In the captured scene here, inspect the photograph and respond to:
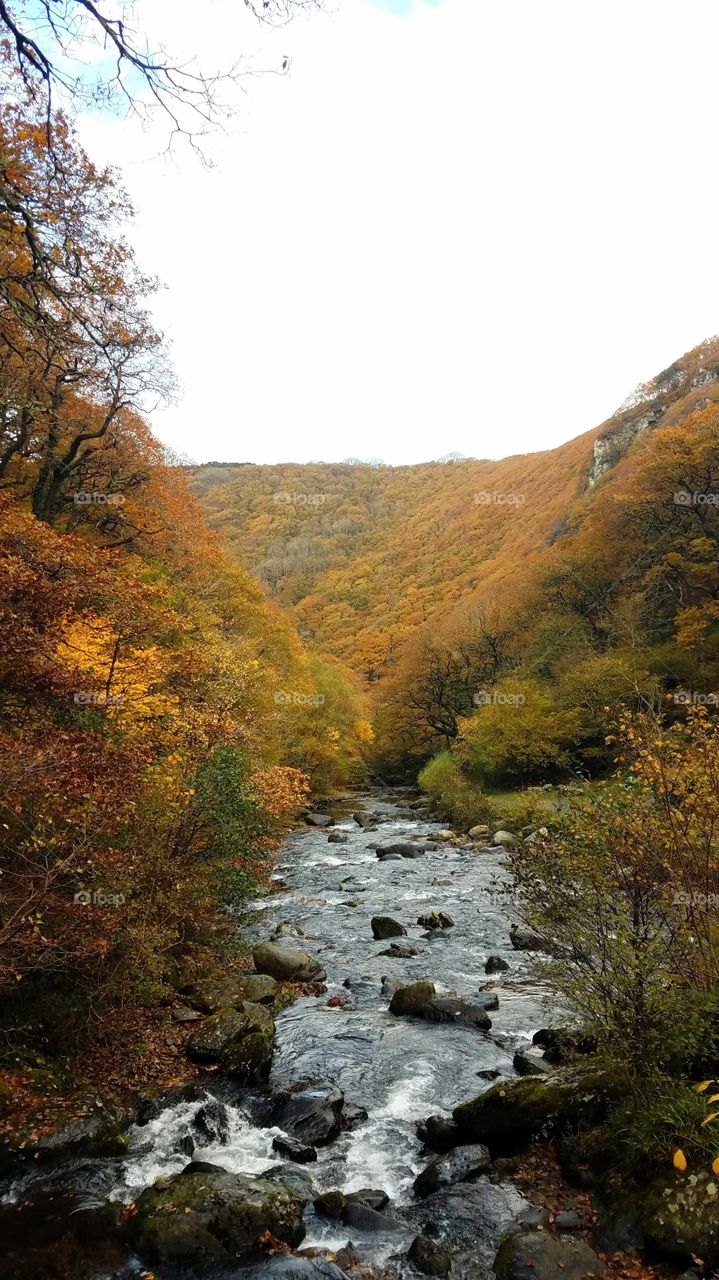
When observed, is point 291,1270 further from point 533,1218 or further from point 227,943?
point 227,943

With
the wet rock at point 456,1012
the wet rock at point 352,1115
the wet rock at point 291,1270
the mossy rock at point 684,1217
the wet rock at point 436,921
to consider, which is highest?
the mossy rock at point 684,1217

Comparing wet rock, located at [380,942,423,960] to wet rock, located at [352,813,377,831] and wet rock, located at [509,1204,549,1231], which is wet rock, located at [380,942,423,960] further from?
wet rock, located at [352,813,377,831]

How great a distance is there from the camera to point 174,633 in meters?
23.9

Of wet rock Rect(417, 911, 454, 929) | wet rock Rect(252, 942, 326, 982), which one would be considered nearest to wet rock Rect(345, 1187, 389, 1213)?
wet rock Rect(252, 942, 326, 982)

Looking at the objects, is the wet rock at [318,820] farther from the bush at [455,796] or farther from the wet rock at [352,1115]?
the wet rock at [352,1115]

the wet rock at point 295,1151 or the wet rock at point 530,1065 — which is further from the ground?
the wet rock at point 295,1151

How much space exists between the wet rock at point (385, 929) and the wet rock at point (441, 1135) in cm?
868

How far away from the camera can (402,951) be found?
15.9 m

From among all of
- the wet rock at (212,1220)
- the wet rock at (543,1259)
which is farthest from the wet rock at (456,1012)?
the wet rock at (543,1259)

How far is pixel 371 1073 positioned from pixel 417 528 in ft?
458

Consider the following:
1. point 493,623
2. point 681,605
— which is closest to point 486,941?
point 681,605

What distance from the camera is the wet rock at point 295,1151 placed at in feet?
27.0

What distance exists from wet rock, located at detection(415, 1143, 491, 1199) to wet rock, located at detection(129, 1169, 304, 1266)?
1.52 metres

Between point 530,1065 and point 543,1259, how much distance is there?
3.79 m
